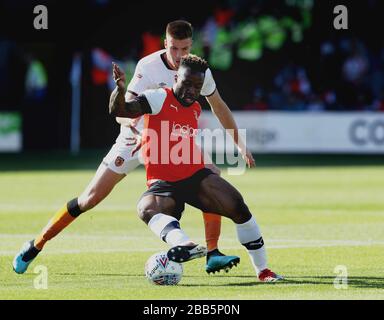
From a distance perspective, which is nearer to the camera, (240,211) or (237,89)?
(240,211)

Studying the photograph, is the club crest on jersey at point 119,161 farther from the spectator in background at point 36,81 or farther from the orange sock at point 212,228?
the spectator in background at point 36,81

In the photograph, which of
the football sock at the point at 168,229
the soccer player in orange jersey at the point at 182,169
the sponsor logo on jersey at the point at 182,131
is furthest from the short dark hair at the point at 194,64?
the football sock at the point at 168,229

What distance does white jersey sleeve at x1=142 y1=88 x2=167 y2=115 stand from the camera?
386 inches

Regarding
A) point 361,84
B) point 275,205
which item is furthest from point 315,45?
point 275,205

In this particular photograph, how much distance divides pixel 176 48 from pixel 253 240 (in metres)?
2.04

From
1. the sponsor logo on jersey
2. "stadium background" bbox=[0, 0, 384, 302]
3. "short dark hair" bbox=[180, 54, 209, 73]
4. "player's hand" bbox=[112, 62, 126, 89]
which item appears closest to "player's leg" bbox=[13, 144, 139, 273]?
the sponsor logo on jersey

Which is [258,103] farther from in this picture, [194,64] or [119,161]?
[194,64]

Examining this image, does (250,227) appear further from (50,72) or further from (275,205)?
(50,72)

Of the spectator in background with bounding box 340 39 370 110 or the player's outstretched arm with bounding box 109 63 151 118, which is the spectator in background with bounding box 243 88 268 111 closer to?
the spectator in background with bounding box 340 39 370 110

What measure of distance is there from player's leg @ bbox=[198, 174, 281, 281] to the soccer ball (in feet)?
2.05

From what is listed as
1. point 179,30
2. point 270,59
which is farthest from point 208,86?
point 270,59

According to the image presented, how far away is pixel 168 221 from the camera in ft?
31.4
